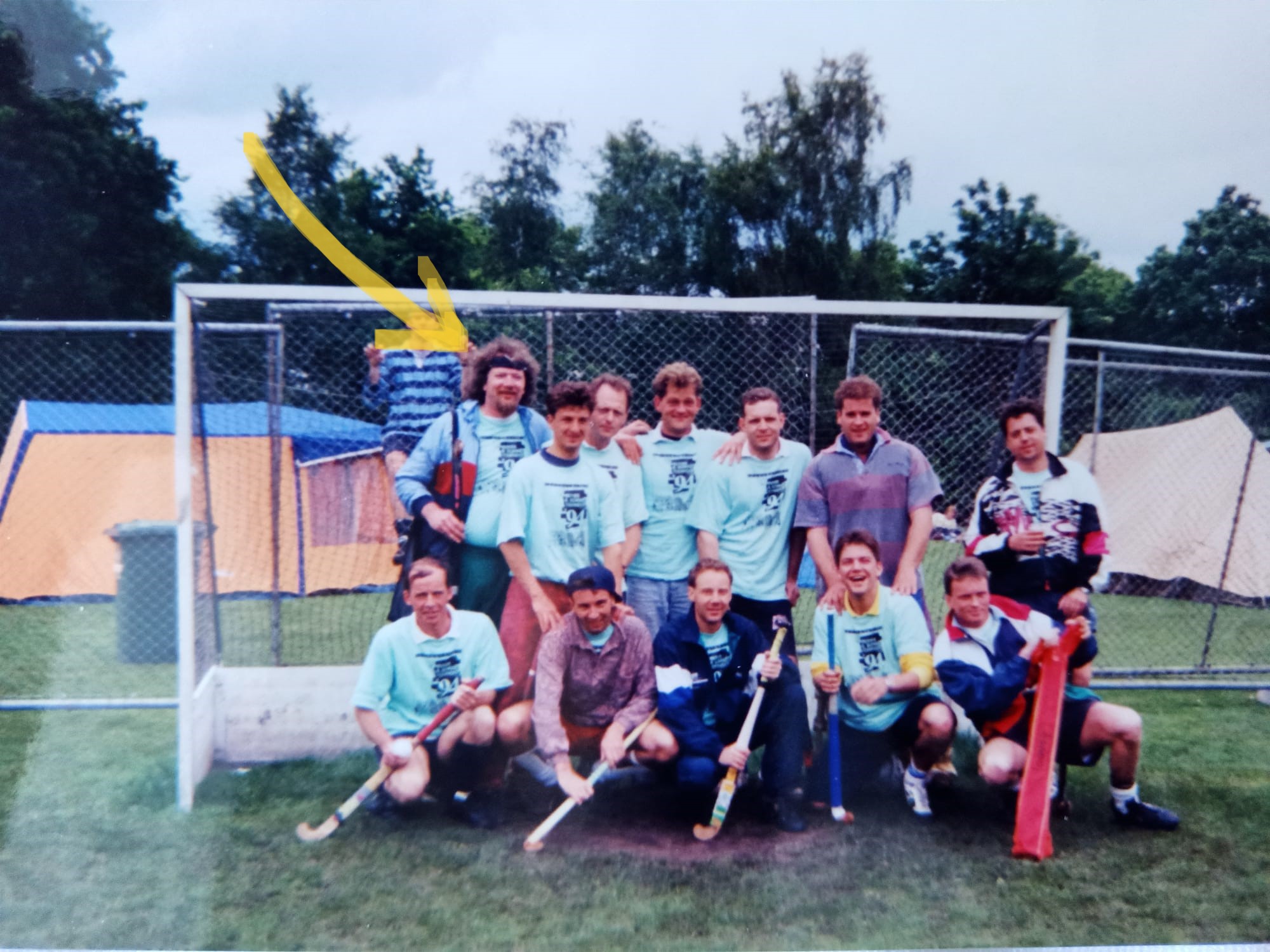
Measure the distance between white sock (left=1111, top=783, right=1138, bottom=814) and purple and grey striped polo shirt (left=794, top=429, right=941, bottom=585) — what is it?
2.19 ft

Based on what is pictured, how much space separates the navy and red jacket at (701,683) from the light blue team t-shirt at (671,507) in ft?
0.58

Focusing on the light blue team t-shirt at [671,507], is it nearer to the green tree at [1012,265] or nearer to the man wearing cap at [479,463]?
the man wearing cap at [479,463]

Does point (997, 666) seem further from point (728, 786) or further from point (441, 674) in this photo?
point (441, 674)

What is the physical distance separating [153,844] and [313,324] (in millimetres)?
1195

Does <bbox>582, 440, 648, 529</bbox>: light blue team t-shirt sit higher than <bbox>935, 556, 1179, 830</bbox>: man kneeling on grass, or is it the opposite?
<bbox>582, 440, 648, 529</bbox>: light blue team t-shirt

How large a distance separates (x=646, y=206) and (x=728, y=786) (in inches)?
50.2

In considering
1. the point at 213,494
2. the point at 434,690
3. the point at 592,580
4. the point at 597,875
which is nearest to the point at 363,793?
the point at 434,690

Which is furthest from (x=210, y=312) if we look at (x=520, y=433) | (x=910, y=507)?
(x=910, y=507)

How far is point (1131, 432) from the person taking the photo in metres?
2.33

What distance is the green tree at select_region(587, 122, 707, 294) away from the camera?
1.75m

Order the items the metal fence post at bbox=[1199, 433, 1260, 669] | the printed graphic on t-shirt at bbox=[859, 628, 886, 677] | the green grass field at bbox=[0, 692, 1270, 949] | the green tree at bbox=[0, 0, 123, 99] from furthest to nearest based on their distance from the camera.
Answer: the metal fence post at bbox=[1199, 433, 1260, 669]
the printed graphic on t-shirt at bbox=[859, 628, 886, 677]
the green grass field at bbox=[0, 692, 1270, 949]
the green tree at bbox=[0, 0, 123, 99]

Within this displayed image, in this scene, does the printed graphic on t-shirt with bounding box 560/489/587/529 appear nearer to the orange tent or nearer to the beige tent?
the orange tent

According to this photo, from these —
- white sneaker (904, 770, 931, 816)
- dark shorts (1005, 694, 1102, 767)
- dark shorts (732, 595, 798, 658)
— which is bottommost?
white sneaker (904, 770, 931, 816)

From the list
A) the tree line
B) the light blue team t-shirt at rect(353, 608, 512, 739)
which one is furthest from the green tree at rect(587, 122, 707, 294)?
the light blue team t-shirt at rect(353, 608, 512, 739)
